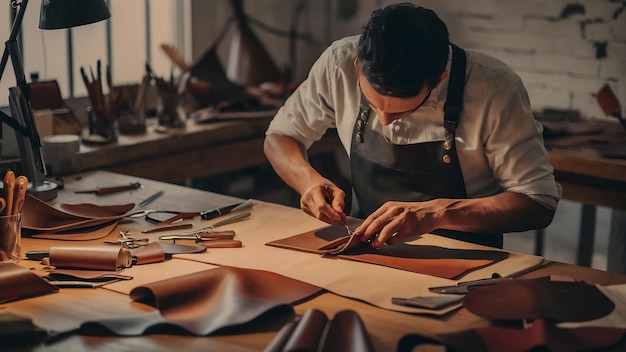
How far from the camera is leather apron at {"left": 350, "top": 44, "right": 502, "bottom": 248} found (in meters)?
2.98

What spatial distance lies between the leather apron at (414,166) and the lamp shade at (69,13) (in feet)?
3.08

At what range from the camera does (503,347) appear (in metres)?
1.96

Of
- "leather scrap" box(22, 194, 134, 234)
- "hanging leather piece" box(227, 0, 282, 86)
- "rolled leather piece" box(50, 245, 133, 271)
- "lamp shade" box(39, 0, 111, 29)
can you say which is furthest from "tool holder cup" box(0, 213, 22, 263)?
"hanging leather piece" box(227, 0, 282, 86)

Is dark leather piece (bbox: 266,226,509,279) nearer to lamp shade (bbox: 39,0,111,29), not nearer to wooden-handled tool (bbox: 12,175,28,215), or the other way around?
wooden-handled tool (bbox: 12,175,28,215)

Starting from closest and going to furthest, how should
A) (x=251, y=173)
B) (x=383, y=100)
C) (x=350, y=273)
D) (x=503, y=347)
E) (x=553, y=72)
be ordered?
(x=503, y=347) → (x=350, y=273) → (x=383, y=100) → (x=553, y=72) → (x=251, y=173)

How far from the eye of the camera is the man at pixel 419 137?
2602 millimetres

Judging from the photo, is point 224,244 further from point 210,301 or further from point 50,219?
point 50,219

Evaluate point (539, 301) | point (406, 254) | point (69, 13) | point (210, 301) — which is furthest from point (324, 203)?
point (69, 13)

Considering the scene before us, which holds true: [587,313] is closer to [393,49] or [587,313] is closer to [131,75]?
[393,49]

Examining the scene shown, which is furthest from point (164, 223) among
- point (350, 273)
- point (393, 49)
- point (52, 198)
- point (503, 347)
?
point (503, 347)

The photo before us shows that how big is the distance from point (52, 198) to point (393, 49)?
1.39 meters

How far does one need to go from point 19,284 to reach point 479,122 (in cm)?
146

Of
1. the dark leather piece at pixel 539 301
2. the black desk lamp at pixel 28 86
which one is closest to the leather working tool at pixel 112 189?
the black desk lamp at pixel 28 86

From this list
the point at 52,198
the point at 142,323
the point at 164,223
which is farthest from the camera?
the point at 52,198
